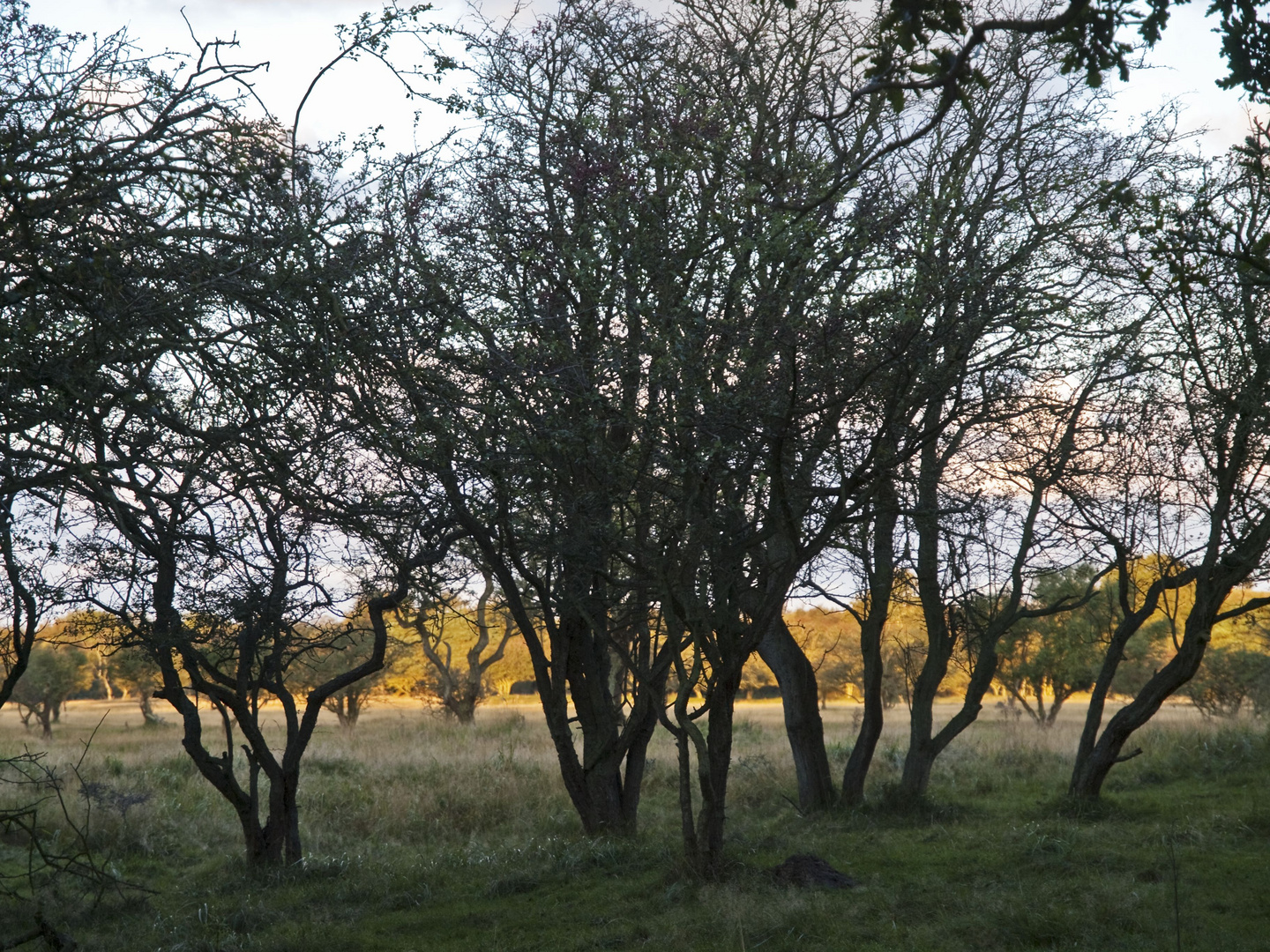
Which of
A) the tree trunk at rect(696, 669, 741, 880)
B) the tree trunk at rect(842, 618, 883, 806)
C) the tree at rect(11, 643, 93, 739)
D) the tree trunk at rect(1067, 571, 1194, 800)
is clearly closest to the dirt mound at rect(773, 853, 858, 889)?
the tree trunk at rect(696, 669, 741, 880)

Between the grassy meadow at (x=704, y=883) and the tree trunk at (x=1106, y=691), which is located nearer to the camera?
the grassy meadow at (x=704, y=883)

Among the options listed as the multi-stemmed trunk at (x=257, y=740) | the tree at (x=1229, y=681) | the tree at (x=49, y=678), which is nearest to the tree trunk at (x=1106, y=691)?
the multi-stemmed trunk at (x=257, y=740)

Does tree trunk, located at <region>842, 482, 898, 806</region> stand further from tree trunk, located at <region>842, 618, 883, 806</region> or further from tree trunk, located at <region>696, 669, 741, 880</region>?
tree trunk, located at <region>696, 669, 741, 880</region>

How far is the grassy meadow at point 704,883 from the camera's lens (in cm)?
791

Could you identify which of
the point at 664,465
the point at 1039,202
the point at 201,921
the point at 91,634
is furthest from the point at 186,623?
the point at 1039,202

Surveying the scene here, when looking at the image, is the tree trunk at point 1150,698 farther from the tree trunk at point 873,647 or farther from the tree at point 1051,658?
the tree at point 1051,658

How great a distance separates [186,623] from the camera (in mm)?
11219

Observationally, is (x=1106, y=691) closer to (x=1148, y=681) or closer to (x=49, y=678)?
(x=1148, y=681)

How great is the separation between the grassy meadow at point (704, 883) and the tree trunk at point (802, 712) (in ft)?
2.22

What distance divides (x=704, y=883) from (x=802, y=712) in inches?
203

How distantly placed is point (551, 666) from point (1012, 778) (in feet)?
31.8

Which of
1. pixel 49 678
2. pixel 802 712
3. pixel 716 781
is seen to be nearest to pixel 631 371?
pixel 716 781

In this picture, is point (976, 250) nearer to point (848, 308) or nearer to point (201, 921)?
point (848, 308)

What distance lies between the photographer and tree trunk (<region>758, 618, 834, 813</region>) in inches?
552
